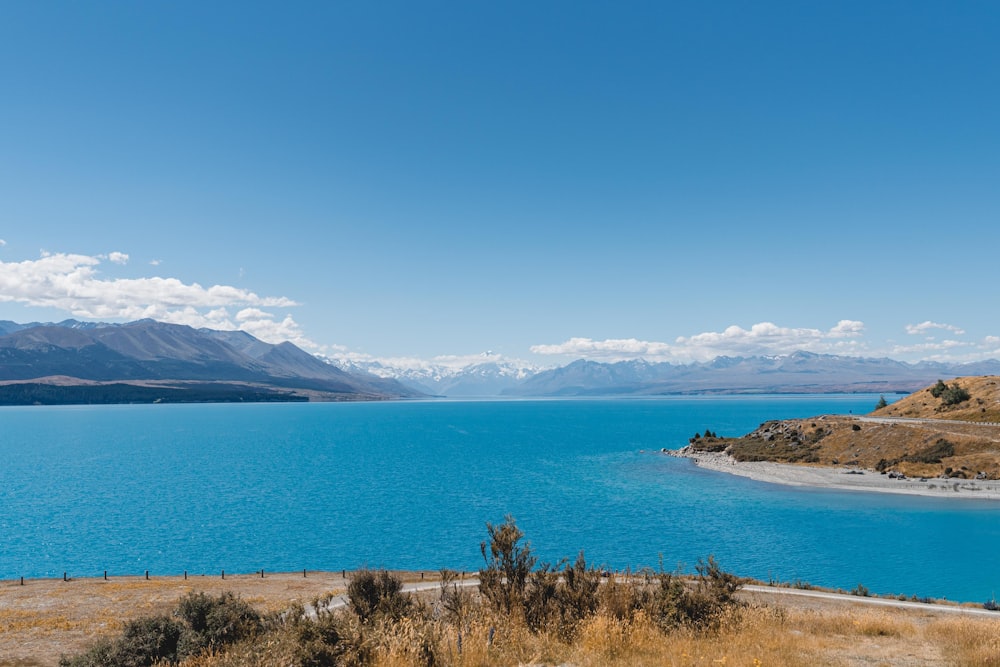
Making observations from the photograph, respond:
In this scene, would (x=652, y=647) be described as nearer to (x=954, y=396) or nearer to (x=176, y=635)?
(x=176, y=635)

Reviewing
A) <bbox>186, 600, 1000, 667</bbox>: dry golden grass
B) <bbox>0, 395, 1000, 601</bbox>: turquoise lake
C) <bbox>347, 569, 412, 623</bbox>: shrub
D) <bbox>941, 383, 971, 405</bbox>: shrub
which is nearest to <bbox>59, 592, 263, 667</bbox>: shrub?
<bbox>186, 600, 1000, 667</bbox>: dry golden grass

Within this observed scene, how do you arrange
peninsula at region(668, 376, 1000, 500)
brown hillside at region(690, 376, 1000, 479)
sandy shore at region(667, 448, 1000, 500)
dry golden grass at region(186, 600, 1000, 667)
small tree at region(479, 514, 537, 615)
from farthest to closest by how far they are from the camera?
brown hillside at region(690, 376, 1000, 479), peninsula at region(668, 376, 1000, 500), sandy shore at region(667, 448, 1000, 500), small tree at region(479, 514, 537, 615), dry golden grass at region(186, 600, 1000, 667)

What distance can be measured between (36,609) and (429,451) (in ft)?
380

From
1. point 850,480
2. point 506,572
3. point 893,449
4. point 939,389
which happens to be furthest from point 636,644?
point 939,389

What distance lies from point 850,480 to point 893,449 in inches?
643

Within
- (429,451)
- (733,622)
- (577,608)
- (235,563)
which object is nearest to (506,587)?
(577,608)

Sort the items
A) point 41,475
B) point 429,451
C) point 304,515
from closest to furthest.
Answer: point 304,515 < point 41,475 < point 429,451

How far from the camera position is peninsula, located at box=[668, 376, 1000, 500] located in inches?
3270

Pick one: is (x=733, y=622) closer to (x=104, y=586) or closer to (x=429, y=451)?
(x=104, y=586)

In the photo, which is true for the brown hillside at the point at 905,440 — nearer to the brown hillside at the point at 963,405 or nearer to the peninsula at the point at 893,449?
the brown hillside at the point at 963,405

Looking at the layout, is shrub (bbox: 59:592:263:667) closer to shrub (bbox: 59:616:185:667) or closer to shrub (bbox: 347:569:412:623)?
shrub (bbox: 59:616:185:667)

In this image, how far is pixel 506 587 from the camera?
1688cm

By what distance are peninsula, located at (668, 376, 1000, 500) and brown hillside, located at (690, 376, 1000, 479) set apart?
0.12 m

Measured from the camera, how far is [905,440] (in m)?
97.5
